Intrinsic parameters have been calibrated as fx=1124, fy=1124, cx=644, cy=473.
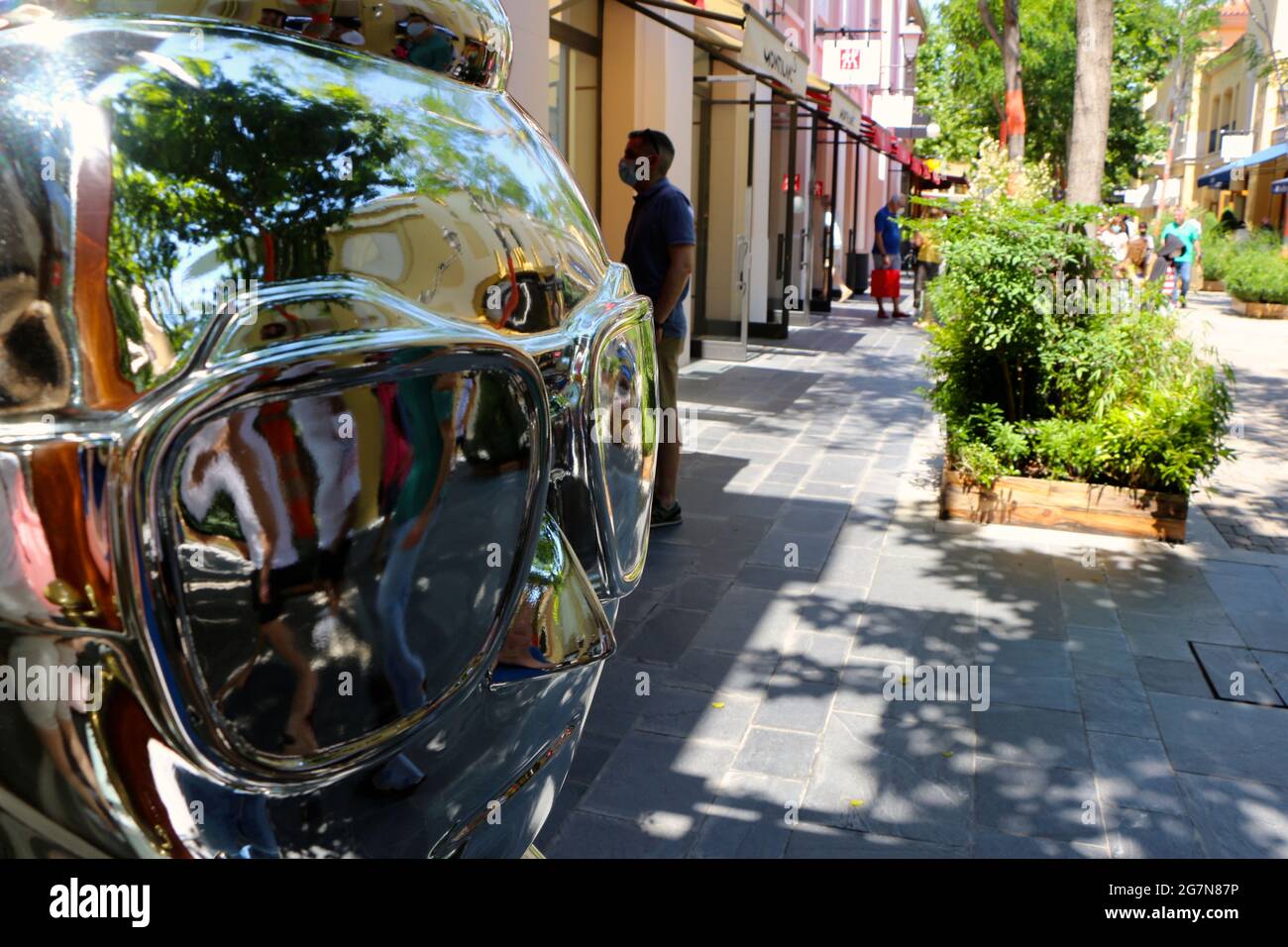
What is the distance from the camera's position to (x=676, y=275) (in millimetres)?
5820

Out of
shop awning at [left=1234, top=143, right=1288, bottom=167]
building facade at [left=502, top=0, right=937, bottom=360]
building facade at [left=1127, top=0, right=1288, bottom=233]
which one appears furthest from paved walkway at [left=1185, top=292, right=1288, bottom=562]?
shop awning at [left=1234, top=143, right=1288, bottom=167]

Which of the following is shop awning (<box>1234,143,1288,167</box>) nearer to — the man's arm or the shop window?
the shop window

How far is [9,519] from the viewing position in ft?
1.99

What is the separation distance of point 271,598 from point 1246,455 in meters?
9.13

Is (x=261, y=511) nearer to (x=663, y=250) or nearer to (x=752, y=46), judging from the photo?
(x=663, y=250)

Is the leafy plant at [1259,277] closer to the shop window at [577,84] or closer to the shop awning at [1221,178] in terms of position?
the shop window at [577,84]

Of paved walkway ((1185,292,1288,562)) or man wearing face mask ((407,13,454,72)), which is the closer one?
man wearing face mask ((407,13,454,72))

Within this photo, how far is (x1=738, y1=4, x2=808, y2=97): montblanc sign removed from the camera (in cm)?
1034

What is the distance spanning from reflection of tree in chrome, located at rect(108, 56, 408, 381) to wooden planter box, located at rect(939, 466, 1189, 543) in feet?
19.6

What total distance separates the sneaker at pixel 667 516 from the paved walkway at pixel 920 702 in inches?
2.6

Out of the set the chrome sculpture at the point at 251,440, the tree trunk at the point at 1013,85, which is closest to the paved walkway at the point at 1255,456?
the tree trunk at the point at 1013,85

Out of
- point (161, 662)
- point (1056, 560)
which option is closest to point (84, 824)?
point (161, 662)

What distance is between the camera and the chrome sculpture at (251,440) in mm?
611
